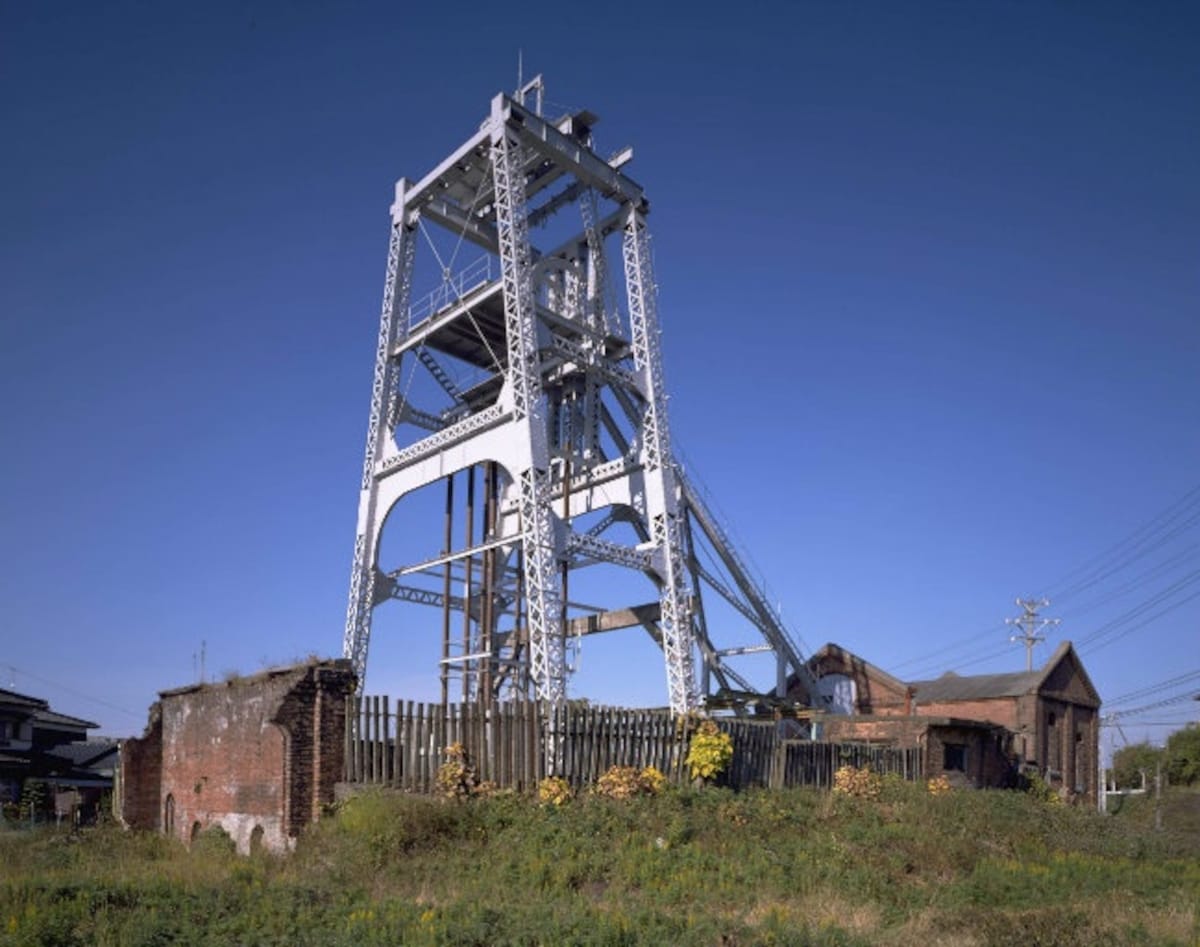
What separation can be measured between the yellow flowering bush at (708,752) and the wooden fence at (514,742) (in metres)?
0.22

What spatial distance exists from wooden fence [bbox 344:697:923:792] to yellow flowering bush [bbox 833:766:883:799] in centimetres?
292

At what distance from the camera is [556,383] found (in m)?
26.8

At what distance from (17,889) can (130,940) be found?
111 inches

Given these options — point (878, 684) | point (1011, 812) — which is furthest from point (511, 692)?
point (878, 684)

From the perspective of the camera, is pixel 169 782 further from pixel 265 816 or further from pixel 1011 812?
pixel 1011 812

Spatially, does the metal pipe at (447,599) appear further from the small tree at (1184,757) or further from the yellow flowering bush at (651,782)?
the small tree at (1184,757)

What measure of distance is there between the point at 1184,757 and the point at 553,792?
61149 millimetres

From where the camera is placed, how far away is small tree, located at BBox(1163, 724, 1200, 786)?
6134cm

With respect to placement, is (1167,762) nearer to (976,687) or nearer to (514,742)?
(976,687)

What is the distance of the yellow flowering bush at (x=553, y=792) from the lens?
15186 mm

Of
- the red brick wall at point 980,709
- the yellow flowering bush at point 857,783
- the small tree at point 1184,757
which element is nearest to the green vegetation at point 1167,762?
the small tree at point 1184,757

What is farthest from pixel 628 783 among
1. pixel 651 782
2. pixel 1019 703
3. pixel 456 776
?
pixel 1019 703

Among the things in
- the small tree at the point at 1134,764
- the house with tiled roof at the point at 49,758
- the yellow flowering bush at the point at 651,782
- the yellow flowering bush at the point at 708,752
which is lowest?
the small tree at the point at 1134,764

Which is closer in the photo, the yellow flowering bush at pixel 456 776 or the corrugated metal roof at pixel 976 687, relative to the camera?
the yellow flowering bush at pixel 456 776
